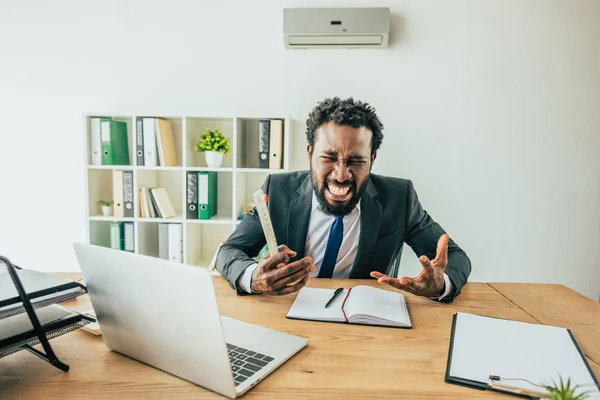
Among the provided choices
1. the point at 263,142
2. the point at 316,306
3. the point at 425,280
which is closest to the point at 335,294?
the point at 316,306

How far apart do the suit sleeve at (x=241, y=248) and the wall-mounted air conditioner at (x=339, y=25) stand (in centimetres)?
118

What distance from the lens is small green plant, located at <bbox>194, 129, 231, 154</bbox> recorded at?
2367 mm

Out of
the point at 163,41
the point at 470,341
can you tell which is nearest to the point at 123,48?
the point at 163,41

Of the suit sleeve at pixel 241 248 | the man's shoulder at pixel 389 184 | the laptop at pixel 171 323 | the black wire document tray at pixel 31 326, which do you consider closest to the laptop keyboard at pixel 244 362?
the laptop at pixel 171 323

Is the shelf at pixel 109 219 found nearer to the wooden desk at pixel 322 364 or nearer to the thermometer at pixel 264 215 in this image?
the wooden desk at pixel 322 364

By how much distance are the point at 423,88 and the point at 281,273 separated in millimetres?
1893

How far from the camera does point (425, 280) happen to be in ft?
3.50

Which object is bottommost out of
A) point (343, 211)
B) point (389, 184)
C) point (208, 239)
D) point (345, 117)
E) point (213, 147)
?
point (208, 239)

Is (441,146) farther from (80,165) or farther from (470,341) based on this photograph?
A: (80,165)

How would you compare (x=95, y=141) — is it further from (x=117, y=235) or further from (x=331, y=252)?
(x=331, y=252)

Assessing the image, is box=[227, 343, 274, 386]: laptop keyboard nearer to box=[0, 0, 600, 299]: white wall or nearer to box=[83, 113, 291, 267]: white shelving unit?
box=[83, 113, 291, 267]: white shelving unit

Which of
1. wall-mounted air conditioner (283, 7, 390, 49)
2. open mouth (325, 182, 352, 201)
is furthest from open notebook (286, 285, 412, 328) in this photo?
wall-mounted air conditioner (283, 7, 390, 49)

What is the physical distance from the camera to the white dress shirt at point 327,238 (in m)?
1.63

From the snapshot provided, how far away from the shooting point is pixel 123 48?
2.59 m
